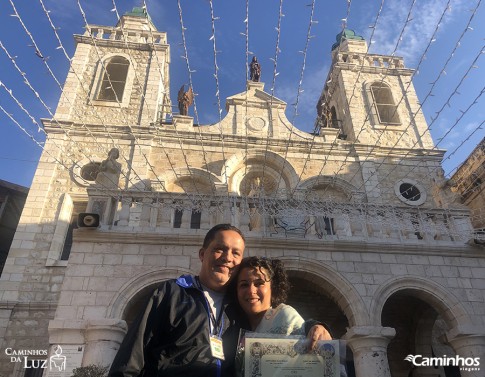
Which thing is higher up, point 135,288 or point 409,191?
point 409,191

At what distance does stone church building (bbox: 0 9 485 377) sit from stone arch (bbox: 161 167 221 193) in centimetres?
7

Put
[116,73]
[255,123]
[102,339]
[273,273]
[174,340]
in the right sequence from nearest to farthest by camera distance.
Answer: [174,340]
[273,273]
[102,339]
[255,123]
[116,73]

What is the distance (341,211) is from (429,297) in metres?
2.66

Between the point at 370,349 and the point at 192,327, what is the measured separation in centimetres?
600

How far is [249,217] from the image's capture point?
9172mm

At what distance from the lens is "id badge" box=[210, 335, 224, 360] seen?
2717mm

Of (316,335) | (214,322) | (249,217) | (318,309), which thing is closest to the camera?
(316,335)

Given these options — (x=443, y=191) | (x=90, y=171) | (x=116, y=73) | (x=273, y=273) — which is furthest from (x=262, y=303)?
(x=116, y=73)

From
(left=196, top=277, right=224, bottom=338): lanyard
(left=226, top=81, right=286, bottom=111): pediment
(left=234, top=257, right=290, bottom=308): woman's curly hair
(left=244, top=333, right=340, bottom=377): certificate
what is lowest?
(left=244, top=333, right=340, bottom=377): certificate

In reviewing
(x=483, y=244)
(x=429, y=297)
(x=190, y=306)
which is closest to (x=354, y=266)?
(x=429, y=297)

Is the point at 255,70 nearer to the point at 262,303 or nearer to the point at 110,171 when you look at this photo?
the point at 110,171

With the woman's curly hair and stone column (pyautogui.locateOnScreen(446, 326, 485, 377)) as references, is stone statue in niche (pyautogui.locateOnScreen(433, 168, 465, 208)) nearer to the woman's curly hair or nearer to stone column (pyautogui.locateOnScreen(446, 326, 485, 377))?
stone column (pyautogui.locateOnScreen(446, 326, 485, 377))

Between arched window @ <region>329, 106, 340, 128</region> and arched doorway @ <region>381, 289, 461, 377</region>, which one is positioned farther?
arched window @ <region>329, 106, 340, 128</region>

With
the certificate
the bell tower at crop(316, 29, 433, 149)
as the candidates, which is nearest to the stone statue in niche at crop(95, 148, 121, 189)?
the bell tower at crop(316, 29, 433, 149)
